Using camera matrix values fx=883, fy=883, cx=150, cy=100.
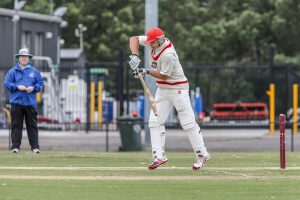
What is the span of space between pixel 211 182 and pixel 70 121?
2178 cm

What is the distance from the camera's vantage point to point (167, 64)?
13031mm

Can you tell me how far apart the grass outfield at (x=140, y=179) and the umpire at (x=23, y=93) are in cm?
175

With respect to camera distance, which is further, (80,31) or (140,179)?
(80,31)

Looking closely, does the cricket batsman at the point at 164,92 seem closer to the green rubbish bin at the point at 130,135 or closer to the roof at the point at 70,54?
the green rubbish bin at the point at 130,135

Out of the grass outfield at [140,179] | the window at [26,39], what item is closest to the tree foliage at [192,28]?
the window at [26,39]

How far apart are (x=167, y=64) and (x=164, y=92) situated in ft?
1.81

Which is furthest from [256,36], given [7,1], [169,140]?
[169,140]

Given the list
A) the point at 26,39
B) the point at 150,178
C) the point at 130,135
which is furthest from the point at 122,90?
the point at 150,178

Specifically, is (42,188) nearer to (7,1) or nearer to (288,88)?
(288,88)

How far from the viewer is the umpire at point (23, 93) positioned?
16.8 m

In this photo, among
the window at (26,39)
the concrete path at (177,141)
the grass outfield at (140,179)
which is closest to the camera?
the grass outfield at (140,179)

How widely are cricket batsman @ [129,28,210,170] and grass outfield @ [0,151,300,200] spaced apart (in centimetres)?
33

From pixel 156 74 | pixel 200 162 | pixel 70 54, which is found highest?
pixel 70 54

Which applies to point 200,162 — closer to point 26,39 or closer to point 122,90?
point 122,90
